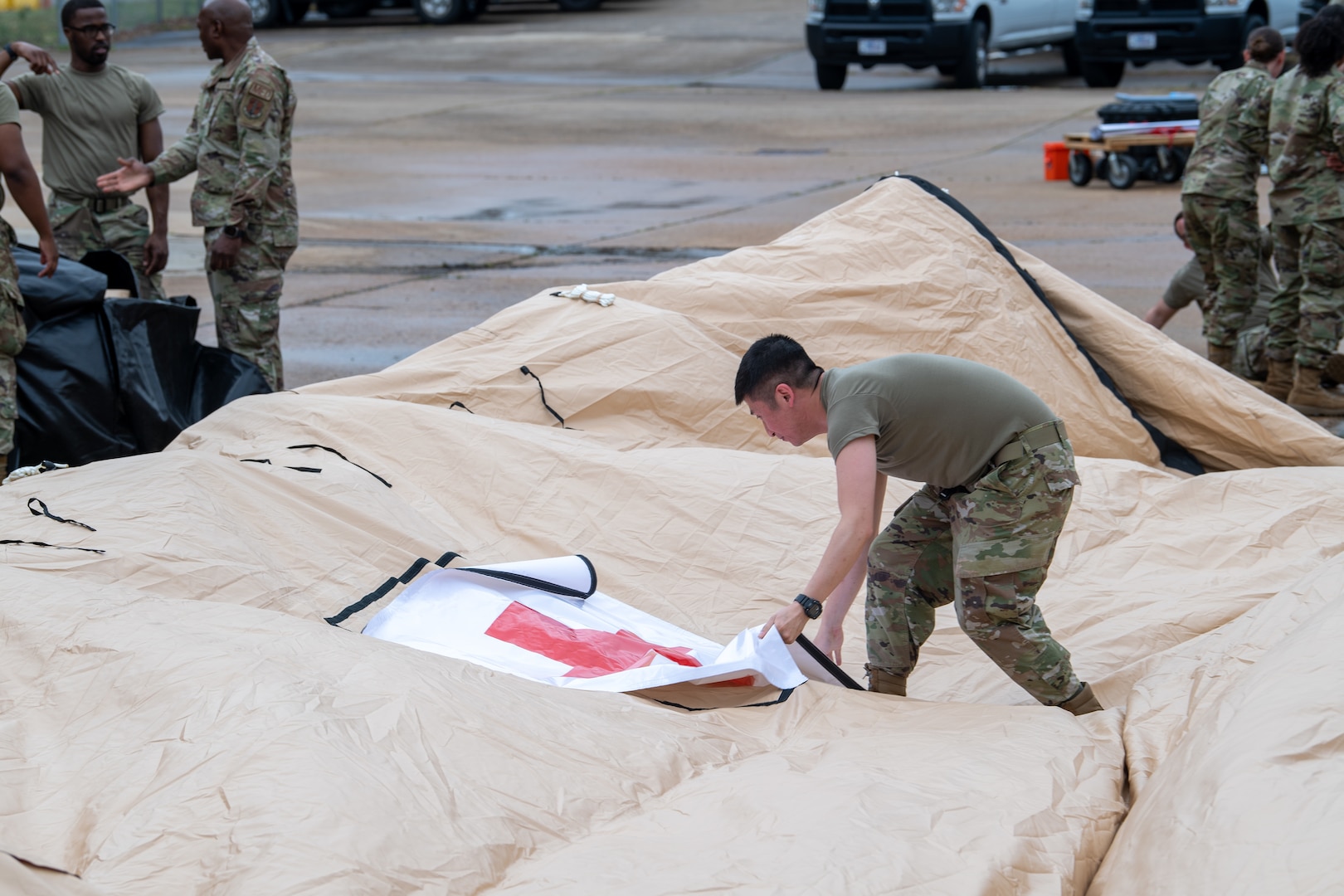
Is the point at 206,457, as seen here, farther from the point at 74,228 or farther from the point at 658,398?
the point at 74,228

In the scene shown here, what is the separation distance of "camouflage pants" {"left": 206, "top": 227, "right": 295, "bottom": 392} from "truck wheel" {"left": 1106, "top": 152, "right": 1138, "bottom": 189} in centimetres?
773

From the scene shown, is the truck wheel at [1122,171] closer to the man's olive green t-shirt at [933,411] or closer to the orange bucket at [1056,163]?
the orange bucket at [1056,163]

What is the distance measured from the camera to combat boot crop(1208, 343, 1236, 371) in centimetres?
661

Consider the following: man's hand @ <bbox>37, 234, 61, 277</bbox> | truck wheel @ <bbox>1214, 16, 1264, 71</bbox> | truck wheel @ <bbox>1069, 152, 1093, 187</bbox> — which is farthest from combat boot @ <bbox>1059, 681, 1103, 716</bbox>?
truck wheel @ <bbox>1214, 16, 1264, 71</bbox>

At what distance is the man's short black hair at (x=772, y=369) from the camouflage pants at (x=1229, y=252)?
160 inches

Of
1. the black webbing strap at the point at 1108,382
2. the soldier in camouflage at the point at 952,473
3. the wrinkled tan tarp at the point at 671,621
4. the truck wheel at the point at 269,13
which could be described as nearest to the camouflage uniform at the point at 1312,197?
the wrinkled tan tarp at the point at 671,621

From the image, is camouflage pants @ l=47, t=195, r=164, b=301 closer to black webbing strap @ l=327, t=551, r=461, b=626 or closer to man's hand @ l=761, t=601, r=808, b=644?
black webbing strap @ l=327, t=551, r=461, b=626

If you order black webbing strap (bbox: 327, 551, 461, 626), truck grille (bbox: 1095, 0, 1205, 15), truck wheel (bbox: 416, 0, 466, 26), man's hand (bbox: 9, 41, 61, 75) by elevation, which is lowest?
black webbing strap (bbox: 327, 551, 461, 626)

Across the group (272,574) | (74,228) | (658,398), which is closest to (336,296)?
(74,228)

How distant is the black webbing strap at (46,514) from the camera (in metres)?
3.50

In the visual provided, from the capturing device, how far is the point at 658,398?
506 centimetres

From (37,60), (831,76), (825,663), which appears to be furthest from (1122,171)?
(825,663)

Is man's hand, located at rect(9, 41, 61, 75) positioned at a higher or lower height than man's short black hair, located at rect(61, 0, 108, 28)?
lower

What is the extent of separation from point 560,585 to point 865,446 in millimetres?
1088
